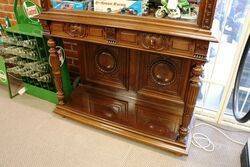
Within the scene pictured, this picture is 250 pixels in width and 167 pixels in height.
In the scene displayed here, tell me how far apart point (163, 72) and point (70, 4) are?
0.90 meters

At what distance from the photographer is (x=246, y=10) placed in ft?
4.87

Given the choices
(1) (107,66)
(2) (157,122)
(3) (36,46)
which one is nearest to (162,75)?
(2) (157,122)

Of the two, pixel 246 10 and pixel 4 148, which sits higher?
pixel 246 10

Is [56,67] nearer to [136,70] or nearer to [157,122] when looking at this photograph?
[136,70]

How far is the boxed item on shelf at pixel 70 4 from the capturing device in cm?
151

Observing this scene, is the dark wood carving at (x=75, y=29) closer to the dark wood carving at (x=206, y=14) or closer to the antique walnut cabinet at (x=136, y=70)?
the antique walnut cabinet at (x=136, y=70)

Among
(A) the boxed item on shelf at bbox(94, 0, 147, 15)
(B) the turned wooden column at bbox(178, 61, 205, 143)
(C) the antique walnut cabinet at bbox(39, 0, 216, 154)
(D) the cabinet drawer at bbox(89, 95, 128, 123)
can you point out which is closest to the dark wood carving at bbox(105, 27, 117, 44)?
(C) the antique walnut cabinet at bbox(39, 0, 216, 154)

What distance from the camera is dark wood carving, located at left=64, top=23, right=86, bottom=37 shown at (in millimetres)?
1450

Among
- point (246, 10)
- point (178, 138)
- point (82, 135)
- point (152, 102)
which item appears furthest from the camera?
point (152, 102)

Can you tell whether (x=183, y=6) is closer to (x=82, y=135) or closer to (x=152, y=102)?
(x=152, y=102)

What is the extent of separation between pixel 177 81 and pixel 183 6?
65 centimetres

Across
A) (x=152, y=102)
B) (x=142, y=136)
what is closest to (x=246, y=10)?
(x=152, y=102)

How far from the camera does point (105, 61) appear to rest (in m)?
1.97

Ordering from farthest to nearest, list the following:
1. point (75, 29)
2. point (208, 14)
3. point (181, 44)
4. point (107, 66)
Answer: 1. point (107, 66)
2. point (75, 29)
3. point (181, 44)
4. point (208, 14)
